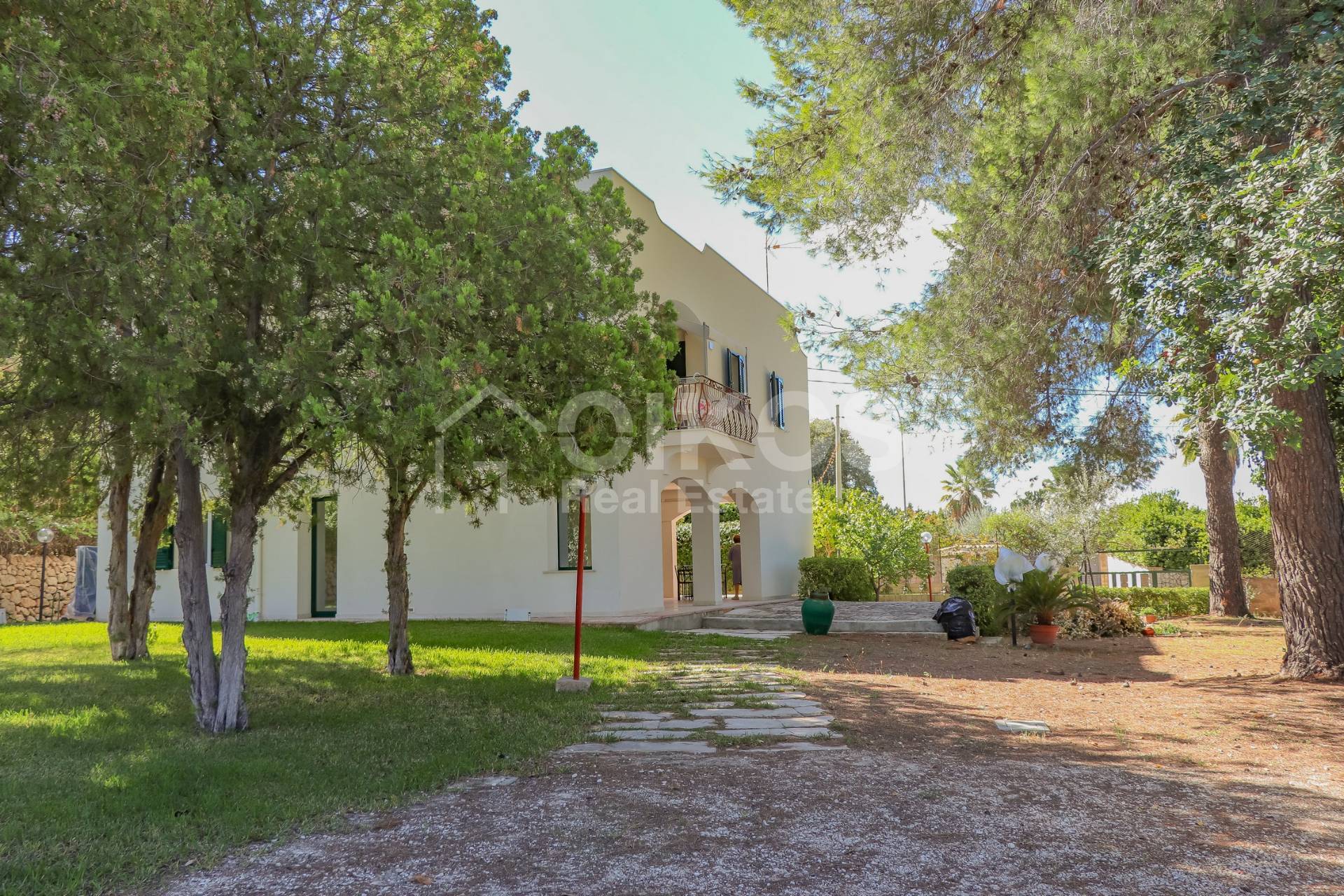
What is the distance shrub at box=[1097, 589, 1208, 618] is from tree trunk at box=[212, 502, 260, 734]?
655 inches

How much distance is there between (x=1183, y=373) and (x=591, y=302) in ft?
13.2

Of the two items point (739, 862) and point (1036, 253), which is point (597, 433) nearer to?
point (739, 862)

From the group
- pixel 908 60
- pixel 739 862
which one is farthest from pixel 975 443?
pixel 739 862

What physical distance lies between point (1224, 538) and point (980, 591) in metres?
6.94

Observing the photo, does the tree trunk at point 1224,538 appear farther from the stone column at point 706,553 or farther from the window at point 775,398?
the stone column at point 706,553

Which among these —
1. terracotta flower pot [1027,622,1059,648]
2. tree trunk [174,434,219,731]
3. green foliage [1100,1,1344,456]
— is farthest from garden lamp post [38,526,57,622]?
green foliage [1100,1,1344,456]

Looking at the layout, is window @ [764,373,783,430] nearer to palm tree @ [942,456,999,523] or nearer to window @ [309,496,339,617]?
window @ [309,496,339,617]

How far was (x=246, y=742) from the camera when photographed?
5.34 metres

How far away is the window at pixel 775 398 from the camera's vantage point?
19500 mm

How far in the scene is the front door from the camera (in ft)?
52.0

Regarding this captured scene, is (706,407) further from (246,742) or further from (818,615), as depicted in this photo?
(246,742)

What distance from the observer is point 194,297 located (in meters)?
5.08

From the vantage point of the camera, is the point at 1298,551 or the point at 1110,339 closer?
the point at 1298,551

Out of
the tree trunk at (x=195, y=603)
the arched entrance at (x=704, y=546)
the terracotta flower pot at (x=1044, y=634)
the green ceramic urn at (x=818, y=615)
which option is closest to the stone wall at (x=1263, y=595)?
the terracotta flower pot at (x=1044, y=634)
